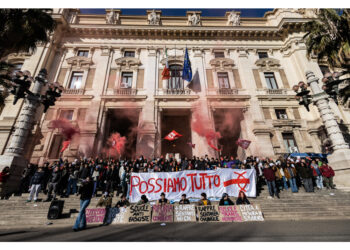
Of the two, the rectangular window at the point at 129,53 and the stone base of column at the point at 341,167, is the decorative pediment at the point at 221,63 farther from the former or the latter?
the stone base of column at the point at 341,167

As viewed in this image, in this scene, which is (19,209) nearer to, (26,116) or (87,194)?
(87,194)

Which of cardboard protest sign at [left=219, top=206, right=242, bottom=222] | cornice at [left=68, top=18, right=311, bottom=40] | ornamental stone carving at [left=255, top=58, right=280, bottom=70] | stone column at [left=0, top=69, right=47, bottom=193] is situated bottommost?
cardboard protest sign at [left=219, top=206, right=242, bottom=222]

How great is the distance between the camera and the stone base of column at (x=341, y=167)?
360 inches

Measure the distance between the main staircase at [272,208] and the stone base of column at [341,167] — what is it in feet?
4.00

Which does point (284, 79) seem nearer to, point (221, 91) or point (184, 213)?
point (221, 91)

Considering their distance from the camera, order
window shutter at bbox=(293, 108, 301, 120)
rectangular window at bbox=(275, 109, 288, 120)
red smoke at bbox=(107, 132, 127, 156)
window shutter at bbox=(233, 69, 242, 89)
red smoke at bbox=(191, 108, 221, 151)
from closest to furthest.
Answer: red smoke at bbox=(191, 108, 221, 151) < red smoke at bbox=(107, 132, 127, 156) < window shutter at bbox=(293, 108, 301, 120) < rectangular window at bbox=(275, 109, 288, 120) < window shutter at bbox=(233, 69, 242, 89)

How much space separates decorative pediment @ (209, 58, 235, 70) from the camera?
19250 mm

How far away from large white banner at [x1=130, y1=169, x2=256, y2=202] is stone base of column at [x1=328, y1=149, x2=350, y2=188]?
5391mm

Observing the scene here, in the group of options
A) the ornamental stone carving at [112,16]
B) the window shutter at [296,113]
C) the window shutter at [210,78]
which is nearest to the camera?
the window shutter at [296,113]

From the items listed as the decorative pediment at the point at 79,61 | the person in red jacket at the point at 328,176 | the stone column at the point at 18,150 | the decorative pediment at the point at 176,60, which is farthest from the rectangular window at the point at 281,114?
the decorative pediment at the point at 79,61

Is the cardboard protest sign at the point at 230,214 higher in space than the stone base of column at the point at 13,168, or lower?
lower

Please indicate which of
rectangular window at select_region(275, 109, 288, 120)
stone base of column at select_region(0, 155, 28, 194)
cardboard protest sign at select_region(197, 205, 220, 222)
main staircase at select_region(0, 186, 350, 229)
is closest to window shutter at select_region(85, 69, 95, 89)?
stone base of column at select_region(0, 155, 28, 194)

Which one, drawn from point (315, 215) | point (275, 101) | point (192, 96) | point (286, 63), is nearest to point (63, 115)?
point (192, 96)

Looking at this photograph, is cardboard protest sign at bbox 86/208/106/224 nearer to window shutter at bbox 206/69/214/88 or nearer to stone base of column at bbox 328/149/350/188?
stone base of column at bbox 328/149/350/188
